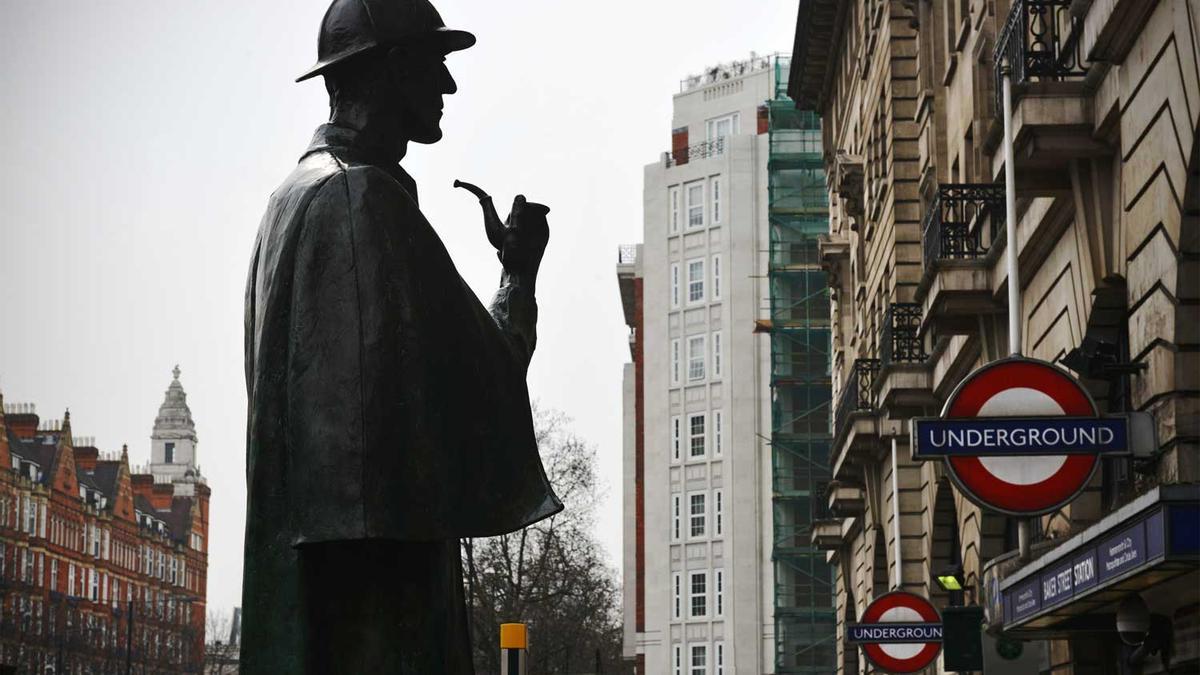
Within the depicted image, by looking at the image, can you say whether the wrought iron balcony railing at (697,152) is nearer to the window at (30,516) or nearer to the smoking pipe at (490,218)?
the window at (30,516)

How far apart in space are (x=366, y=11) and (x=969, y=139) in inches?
1010

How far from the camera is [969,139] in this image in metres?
30.7

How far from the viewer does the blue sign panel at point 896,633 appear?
2612 cm

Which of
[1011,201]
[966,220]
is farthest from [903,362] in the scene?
[1011,201]

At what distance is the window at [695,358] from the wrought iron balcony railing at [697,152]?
338 inches

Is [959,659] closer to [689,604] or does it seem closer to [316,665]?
[316,665]

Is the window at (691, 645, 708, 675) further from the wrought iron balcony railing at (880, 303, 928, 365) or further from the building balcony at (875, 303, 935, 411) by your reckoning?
the wrought iron balcony railing at (880, 303, 928, 365)

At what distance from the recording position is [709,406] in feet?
317

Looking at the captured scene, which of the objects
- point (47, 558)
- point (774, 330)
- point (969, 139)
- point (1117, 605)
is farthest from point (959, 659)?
point (47, 558)

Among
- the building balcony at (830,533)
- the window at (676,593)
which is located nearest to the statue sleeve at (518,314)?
the building balcony at (830,533)

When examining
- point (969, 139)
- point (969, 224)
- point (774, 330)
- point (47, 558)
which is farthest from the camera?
point (47, 558)

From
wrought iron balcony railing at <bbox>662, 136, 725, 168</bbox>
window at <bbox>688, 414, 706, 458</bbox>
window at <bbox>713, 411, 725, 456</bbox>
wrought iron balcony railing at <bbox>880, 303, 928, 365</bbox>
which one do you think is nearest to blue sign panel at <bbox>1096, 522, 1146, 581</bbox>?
wrought iron balcony railing at <bbox>880, 303, 928, 365</bbox>

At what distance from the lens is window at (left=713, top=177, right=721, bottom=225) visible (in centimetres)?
9856

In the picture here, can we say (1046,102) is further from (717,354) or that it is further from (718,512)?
(717,354)
